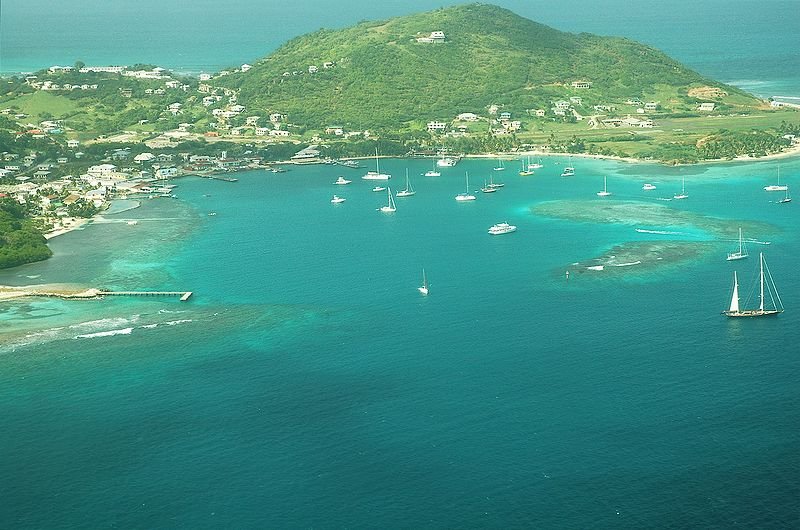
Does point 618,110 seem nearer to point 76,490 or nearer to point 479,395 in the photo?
point 479,395

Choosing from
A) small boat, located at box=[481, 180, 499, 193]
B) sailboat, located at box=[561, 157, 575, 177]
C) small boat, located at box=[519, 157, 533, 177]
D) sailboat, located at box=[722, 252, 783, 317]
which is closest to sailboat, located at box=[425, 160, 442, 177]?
small boat, located at box=[519, 157, 533, 177]

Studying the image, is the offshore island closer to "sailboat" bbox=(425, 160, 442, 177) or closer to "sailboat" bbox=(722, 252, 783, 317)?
"sailboat" bbox=(425, 160, 442, 177)

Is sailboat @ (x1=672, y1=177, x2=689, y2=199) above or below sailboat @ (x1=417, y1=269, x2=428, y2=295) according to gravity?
above

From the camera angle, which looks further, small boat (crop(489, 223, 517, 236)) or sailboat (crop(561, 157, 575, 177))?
sailboat (crop(561, 157, 575, 177))

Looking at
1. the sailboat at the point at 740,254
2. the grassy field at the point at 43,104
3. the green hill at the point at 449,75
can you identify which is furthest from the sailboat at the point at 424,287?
the grassy field at the point at 43,104

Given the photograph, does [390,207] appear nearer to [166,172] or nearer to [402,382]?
[166,172]

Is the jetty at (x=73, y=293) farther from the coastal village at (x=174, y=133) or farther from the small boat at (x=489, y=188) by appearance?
the small boat at (x=489, y=188)

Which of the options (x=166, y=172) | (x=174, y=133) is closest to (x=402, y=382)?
(x=166, y=172)

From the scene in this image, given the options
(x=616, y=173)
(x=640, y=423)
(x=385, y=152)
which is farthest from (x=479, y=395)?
(x=385, y=152)
